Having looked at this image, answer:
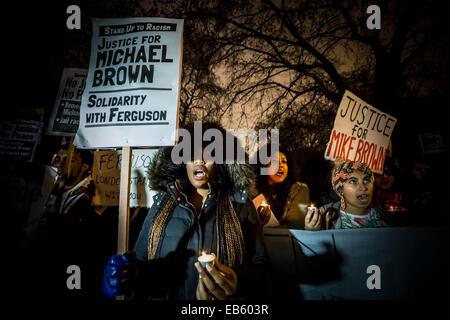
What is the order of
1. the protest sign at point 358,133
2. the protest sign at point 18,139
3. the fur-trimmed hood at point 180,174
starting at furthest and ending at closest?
the protest sign at point 18,139 → the protest sign at point 358,133 → the fur-trimmed hood at point 180,174

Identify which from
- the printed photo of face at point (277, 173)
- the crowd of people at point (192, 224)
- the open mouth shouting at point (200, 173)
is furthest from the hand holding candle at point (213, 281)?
the printed photo of face at point (277, 173)

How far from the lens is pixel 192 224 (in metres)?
2.03

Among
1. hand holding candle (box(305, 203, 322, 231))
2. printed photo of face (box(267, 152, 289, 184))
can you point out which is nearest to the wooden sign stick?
hand holding candle (box(305, 203, 322, 231))

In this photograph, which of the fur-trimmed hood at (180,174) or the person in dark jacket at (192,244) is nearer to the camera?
the person in dark jacket at (192,244)

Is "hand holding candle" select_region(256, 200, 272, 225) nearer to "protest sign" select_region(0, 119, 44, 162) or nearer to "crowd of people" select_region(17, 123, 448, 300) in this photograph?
"crowd of people" select_region(17, 123, 448, 300)

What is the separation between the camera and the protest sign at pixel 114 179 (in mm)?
3623

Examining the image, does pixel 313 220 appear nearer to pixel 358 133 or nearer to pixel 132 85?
pixel 358 133

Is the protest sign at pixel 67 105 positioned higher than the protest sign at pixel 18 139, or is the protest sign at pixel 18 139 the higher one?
the protest sign at pixel 67 105

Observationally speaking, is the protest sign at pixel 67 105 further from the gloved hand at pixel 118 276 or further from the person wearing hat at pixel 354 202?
the person wearing hat at pixel 354 202

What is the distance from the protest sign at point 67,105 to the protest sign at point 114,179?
1.88 feet

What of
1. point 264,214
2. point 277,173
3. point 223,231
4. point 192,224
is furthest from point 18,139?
point 277,173

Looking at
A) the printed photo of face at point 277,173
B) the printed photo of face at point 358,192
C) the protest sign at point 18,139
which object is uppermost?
the protest sign at point 18,139

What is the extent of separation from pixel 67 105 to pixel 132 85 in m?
2.07

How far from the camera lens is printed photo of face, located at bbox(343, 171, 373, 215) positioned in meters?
2.43
